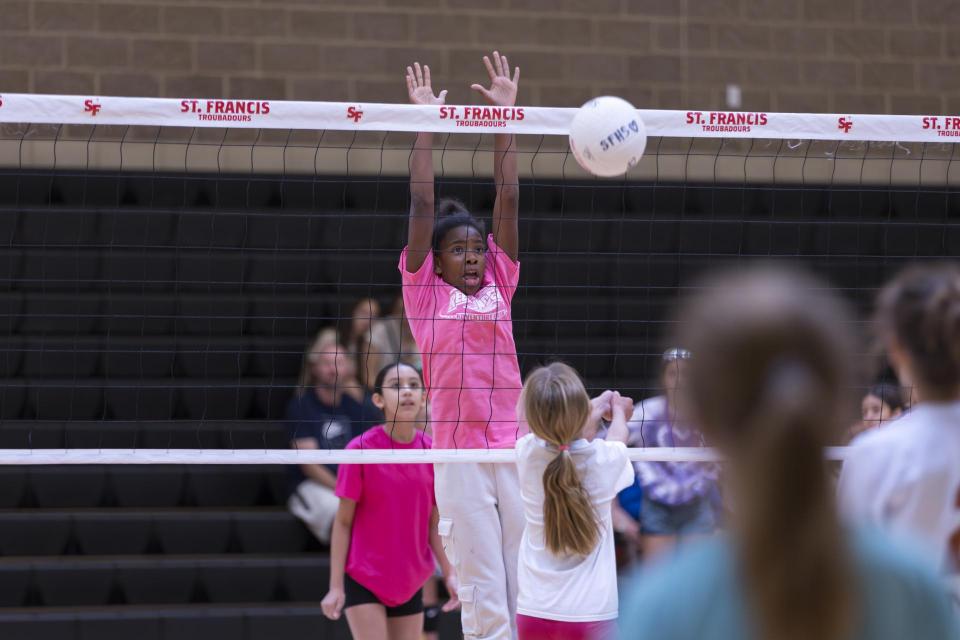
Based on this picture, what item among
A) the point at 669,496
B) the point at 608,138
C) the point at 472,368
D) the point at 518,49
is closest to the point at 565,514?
the point at 472,368

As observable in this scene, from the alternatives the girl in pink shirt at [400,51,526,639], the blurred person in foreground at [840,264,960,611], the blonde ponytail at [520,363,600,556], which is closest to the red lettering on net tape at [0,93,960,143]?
the girl in pink shirt at [400,51,526,639]

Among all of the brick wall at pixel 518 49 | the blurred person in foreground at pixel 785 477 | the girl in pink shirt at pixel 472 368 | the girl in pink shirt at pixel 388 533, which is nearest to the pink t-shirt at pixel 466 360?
the girl in pink shirt at pixel 472 368

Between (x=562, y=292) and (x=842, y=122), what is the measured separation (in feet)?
13.2

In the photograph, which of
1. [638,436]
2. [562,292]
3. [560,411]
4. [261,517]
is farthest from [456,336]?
[562,292]

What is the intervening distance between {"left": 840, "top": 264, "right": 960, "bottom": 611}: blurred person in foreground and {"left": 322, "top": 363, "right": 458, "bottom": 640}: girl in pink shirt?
2874 millimetres

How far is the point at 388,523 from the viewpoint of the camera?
4.92 m

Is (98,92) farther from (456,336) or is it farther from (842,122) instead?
(842,122)

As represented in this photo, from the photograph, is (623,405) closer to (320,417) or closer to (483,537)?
(483,537)

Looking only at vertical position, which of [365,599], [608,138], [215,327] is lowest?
[365,599]

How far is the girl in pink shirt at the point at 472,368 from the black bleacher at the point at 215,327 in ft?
5.72

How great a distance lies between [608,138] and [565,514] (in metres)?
1.37

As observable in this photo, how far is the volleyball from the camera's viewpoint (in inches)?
169

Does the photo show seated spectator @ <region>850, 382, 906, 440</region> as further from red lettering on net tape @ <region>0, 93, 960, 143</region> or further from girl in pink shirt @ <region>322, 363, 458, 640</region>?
girl in pink shirt @ <region>322, 363, 458, 640</region>

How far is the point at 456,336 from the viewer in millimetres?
4500
